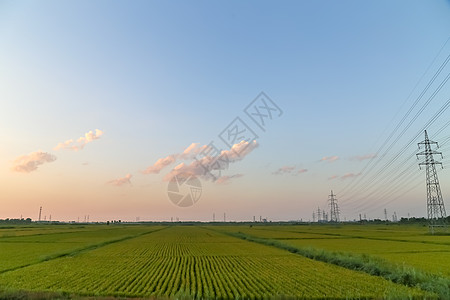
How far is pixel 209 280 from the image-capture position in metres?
20.0

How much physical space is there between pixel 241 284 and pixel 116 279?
8.09m

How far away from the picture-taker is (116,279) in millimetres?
20266

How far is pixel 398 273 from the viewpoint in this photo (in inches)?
814

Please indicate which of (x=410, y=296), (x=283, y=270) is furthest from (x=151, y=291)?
(x=410, y=296)

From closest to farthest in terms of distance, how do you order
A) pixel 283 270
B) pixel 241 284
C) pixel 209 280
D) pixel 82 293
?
pixel 82 293 → pixel 241 284 → pixel 209 280 → pixel 283 270

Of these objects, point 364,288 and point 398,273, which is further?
point 398,273

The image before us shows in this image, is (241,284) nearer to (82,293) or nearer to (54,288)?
(82,293)

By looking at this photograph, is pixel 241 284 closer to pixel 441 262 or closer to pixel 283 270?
pixel 283 270

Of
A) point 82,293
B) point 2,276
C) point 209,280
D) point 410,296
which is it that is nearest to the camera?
point 410,296

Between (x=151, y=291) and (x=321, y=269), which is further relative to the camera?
(x=321, y=269)

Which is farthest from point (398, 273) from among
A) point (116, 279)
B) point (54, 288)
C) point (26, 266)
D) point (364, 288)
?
point (26, 266)

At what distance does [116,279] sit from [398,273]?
60.0 feet

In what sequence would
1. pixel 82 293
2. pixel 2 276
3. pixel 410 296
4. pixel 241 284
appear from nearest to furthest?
pixel 410 296
pixel 82 293
pixel 241 284
pixel 2 276

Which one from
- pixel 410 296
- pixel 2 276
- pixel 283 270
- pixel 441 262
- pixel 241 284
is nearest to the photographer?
pixel 410 296
